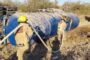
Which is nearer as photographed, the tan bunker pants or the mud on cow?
the tan bunker pants

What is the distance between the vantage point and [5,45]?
16938 mm

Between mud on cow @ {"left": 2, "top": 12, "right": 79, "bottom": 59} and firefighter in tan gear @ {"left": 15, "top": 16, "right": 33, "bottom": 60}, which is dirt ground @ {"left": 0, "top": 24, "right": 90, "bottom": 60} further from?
firefighter in tan gear @ {"left": 15, "top": 16, "right": 33, "bottom": 60}

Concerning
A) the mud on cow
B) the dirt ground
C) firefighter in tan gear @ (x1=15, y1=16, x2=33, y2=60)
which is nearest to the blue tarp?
the mud on cow

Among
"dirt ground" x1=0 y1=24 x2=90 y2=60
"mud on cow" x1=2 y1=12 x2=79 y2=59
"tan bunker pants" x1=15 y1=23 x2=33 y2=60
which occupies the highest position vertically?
"tan bunker pants" x1=15 y1=23 x2=33 y2=60

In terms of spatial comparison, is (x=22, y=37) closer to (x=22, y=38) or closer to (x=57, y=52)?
(x=22, y=38)

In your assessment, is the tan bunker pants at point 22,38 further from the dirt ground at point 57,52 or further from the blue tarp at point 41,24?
the blue tarp at point 41,24

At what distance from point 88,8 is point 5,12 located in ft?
95.0

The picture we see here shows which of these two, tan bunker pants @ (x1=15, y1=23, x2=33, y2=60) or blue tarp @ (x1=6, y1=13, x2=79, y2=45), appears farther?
blue tarp @ (x1=6, y1=13, x2=79, y2=45)

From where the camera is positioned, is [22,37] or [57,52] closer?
[22,37]

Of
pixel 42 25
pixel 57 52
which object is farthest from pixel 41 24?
pixel 57 52

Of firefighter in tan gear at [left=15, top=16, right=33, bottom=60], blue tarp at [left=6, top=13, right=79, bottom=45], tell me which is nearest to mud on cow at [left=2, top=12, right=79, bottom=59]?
blue tarp at [left=6, top=13, right=79, bottom=45]

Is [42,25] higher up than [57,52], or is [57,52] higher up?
[42,25]

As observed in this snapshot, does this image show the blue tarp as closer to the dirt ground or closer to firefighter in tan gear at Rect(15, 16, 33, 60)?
the dirt ground

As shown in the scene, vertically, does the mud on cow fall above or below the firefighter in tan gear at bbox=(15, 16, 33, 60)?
below
